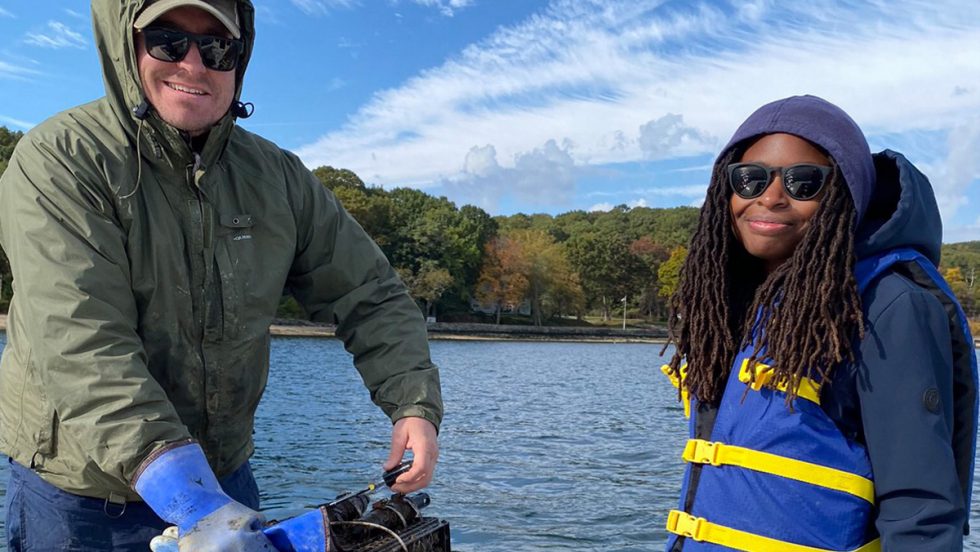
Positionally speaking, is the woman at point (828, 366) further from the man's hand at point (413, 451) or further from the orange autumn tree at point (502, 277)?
the orange autumn tree at point (502, 277)

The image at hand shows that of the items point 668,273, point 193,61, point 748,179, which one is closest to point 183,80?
point 193,61

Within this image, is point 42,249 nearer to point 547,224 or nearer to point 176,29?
point 176,29

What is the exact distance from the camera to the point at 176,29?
255 cm

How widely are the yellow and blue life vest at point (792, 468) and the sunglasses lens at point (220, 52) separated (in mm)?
1966

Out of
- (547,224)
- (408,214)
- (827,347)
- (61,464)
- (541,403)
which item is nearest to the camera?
(61,464)

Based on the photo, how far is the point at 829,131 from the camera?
109 inches

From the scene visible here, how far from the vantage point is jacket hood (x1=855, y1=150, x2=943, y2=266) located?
2645mm

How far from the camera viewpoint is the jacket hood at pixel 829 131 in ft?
8.88

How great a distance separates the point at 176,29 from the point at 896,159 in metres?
2.34

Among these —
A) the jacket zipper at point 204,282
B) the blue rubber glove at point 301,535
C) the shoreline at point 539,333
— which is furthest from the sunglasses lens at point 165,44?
the shoreline at point 539,333

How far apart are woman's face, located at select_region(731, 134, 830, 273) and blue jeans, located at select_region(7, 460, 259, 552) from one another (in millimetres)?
2208

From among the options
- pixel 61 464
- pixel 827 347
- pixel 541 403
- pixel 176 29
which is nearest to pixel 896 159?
pixel 827 347

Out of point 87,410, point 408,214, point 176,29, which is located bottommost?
point 87,410

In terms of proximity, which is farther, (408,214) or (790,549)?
(408,214)
